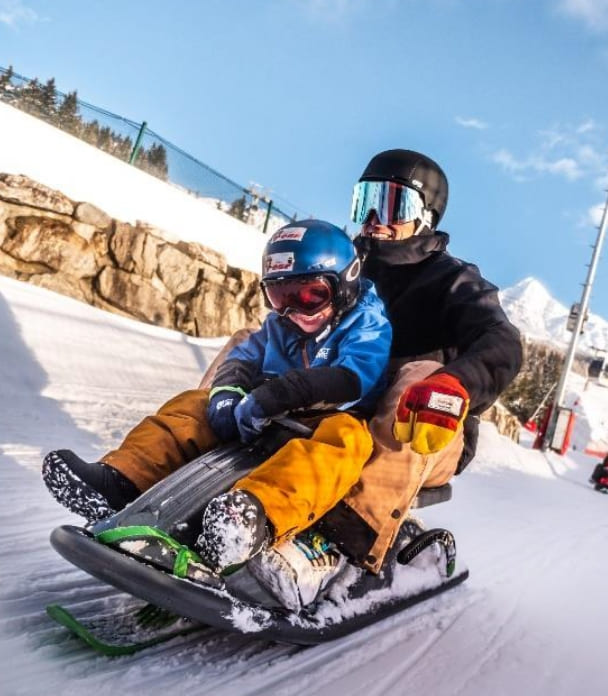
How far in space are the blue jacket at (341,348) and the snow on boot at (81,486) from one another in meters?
0.71

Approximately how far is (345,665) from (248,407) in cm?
82

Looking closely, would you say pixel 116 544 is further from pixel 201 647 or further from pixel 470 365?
pixel 470 365

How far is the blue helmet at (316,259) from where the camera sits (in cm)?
240

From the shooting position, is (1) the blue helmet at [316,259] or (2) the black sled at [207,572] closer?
(2) the black sled at [207,572]

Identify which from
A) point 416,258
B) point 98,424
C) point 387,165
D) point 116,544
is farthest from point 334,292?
point 98,424

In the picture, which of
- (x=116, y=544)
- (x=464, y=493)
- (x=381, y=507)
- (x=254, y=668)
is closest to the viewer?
(x=116, y=544)

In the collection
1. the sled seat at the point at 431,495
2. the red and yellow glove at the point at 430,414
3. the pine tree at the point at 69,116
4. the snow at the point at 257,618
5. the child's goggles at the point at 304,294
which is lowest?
the snow at the point at 257,618

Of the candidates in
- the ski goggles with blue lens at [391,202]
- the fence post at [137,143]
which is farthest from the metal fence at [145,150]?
the ski goggles with blue lens at [391,202]

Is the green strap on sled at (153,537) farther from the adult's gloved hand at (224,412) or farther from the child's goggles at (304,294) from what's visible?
the child's goggles at (304,294)

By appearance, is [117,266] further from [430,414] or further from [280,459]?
[430,414]

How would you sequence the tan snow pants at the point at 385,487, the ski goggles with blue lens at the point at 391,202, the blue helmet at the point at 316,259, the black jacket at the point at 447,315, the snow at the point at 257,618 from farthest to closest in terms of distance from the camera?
the ski goggles with blue lens at the point at 391,202 < the blue helmet at the point at 316,259 < the black jacket at the point at 447,315 < the tan snow pants at the point at 385,487 < the snow at the point at 257,618

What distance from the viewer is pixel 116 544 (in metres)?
1.55

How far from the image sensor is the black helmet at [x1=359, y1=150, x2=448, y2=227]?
119 inches

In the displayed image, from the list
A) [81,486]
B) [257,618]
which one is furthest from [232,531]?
[81,486]
